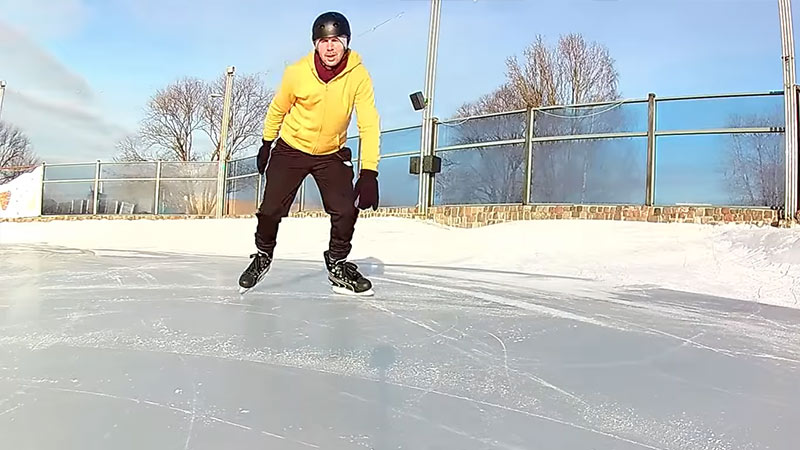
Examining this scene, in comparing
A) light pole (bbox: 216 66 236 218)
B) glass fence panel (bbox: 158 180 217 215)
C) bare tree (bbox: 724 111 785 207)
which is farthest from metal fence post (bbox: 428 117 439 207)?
glass fence panel (bbox: 158 180 217 215)

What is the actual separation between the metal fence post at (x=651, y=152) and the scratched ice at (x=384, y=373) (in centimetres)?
424

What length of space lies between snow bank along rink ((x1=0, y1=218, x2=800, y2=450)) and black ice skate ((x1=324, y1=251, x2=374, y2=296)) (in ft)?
0.41

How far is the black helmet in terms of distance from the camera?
7.60 ft

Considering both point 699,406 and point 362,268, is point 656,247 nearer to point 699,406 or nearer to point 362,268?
point 362,268

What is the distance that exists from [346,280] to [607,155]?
518 centimetres

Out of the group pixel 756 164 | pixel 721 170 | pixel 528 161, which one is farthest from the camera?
pixel 528 161

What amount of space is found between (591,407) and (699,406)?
0.78ft

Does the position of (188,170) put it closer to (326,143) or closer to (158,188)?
(158,188)

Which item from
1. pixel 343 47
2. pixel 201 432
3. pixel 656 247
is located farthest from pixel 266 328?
pixel 656 247

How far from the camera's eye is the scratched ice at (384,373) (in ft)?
3.36

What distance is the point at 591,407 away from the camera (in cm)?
119

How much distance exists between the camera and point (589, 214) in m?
6.64

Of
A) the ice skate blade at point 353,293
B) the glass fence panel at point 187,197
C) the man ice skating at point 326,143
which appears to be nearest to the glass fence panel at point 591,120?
the man ice skating at point 326,143

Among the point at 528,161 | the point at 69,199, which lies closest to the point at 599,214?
the point at 528,161
